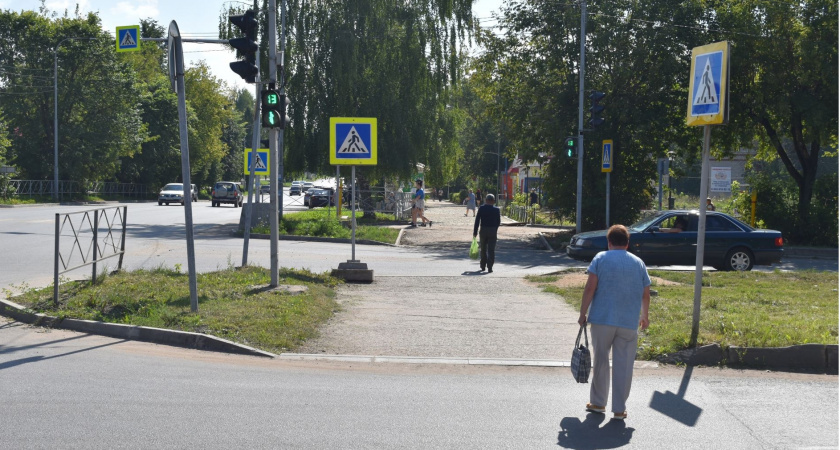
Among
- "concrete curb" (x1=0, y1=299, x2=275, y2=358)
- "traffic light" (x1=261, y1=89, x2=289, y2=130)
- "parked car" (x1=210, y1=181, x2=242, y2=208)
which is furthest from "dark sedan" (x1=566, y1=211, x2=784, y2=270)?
"parked car" (x1=210, y1=181, x2=242, y2=208)

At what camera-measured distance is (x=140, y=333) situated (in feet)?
29.9

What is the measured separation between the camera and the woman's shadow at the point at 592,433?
5.48m

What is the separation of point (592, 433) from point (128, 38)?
24276 millimetres

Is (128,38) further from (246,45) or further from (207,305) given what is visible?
(207,305)

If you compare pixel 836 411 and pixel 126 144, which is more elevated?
pixel 126 144

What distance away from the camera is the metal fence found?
54728 millimetres

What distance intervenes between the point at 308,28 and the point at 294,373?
25966 mm

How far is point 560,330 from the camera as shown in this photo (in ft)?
33.2

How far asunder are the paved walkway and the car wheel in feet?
18.4

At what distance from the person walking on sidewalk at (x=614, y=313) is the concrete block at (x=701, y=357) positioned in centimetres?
235

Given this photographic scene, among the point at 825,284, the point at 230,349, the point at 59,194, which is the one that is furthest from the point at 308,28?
the point at 59,194

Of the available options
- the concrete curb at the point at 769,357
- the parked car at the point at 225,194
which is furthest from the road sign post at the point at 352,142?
the parked car at the point at 225,194

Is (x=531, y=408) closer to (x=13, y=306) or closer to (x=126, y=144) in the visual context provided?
(x=13, y=306)

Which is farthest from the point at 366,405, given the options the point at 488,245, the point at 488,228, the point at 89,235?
the point at 488,245
